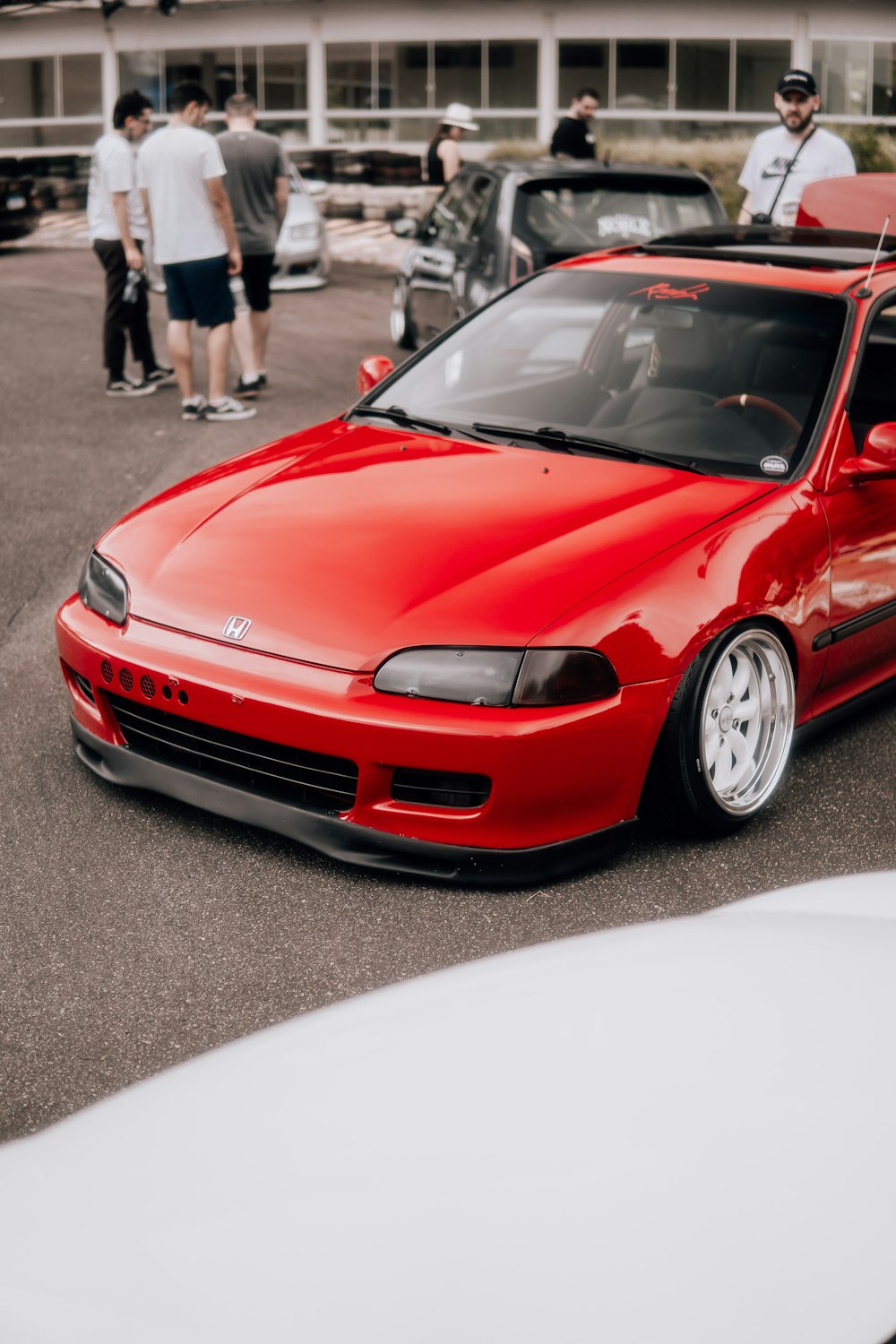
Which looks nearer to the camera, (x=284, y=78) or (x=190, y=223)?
(x=190, y=223)

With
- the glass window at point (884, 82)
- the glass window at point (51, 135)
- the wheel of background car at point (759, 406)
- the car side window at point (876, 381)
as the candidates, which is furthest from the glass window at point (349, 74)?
the wheel of background car at point (759, 406)

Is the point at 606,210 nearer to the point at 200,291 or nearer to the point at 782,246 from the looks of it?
the point at 200,291

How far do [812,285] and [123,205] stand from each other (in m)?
6.12

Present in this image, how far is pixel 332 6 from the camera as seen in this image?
29.1 m

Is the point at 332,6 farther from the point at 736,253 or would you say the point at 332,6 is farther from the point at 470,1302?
the point at 470,1302

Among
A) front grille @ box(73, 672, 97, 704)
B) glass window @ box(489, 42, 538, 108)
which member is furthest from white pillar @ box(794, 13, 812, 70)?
front grille @ box(73, 672, 97, 704)

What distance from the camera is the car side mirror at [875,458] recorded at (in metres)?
4.48

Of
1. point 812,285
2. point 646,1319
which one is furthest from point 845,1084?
point 812,285

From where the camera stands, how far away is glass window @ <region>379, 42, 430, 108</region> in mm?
28766

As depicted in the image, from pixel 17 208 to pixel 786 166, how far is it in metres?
12.9

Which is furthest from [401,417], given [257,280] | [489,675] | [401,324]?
[401,324]

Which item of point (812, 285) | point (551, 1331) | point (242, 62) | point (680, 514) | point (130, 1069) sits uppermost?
point (242, 62)

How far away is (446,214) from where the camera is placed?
1076 cm

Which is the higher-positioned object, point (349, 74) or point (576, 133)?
point (349, 74)
